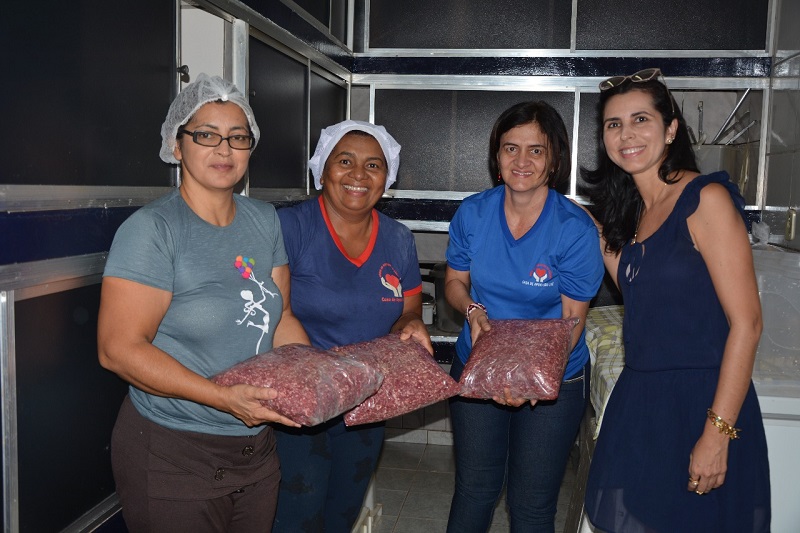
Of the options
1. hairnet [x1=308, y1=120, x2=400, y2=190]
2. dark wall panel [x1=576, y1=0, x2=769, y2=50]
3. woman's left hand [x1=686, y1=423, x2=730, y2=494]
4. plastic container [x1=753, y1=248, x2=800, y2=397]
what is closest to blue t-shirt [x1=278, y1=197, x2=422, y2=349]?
hairnet [x1=308, y1=120, x2=400, y2=190]

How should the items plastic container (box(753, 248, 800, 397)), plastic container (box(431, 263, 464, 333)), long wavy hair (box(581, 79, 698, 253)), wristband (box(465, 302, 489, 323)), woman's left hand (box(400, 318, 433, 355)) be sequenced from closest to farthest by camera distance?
1. long wavy hair (box(581, 79, 698, 253))
2. woman's left hand (box(400, 318, 433, 355))
3. wristband (box(465, 302, 489, 323))
4. plastic container (box(753, 248, 800, 397))
5. plastic container (box(431, 263, 464, 333))

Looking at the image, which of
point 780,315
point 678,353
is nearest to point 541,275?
point 678,353

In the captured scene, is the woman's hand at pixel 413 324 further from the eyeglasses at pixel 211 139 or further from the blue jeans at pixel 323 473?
the eyeglasses at pixel 211 139

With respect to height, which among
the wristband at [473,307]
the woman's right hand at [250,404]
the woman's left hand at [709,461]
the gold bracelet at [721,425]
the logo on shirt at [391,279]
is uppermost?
the logo on shirt at [391,279]

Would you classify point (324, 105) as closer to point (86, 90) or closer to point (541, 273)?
point (541, 273)

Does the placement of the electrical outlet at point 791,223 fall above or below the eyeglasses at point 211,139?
below

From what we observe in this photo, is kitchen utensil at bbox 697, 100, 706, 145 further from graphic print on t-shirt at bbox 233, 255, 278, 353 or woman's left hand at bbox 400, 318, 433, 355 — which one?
graphic print on t-shirt at bbox 233, 255, 278, 353

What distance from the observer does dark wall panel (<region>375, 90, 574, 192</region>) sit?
11.6 feet

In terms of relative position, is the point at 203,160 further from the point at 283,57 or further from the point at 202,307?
the point at 283,57

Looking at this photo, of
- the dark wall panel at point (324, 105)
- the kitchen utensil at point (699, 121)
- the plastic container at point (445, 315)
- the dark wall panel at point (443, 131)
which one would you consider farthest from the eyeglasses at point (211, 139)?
the kitchen utensil at point (699, 121)

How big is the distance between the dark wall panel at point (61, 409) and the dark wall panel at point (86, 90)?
0.26 m

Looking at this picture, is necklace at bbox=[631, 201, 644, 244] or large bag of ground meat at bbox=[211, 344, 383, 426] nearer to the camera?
large bag of ground meat at bbox=[211, 344, 383, 426]

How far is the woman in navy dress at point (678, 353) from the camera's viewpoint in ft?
4.95

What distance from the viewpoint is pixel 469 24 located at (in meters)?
3.45
